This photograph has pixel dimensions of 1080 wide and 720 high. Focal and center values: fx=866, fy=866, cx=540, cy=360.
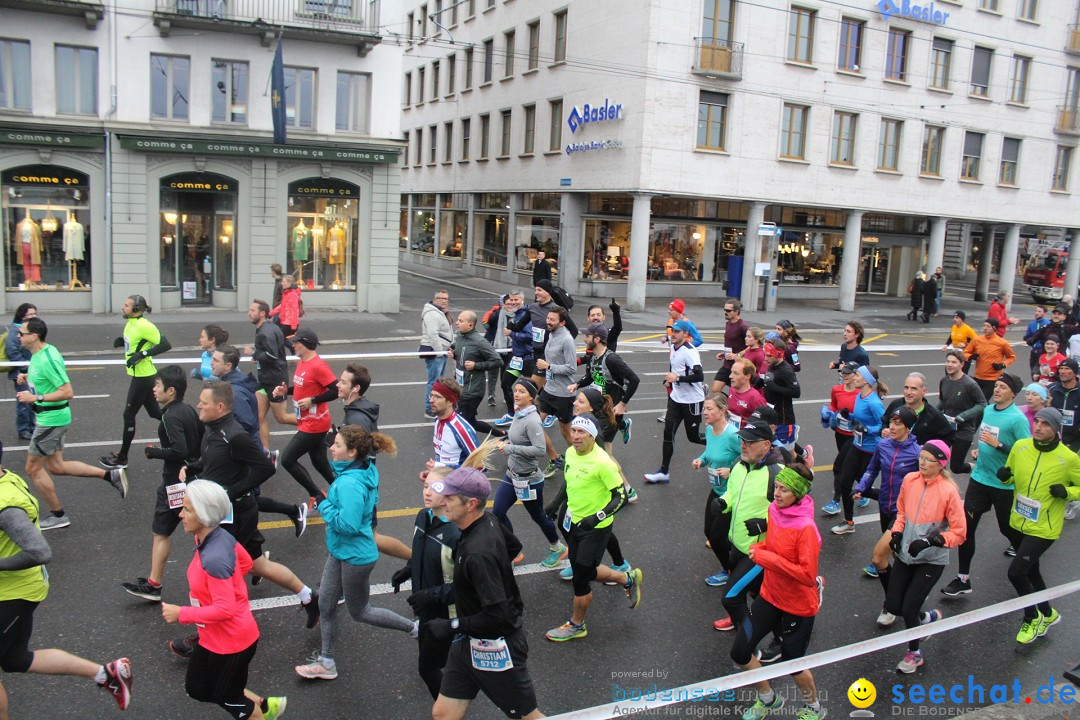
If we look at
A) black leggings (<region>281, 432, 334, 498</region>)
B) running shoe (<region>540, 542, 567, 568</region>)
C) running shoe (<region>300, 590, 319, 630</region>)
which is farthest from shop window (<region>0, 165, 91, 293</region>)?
running shoe (<region>300, 590, 319, 630</region>)

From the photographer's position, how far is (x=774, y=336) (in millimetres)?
9336

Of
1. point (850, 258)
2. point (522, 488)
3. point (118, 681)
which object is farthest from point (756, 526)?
point (850, 258)

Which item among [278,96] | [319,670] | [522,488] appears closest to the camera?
[319,670]

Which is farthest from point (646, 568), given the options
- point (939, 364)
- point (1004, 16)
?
point (1004, 16)

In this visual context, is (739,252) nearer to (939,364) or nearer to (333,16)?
(939,364)

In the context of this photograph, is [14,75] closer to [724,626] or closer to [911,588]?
[724,626]

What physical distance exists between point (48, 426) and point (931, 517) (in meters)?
7.32

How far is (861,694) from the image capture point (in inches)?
216

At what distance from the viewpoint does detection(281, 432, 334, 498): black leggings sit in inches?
315

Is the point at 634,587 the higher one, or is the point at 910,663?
the point at 634,587

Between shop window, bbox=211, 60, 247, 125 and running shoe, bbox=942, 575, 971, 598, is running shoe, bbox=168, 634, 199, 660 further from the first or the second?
shop window, bbox=211, 60, 247, 125

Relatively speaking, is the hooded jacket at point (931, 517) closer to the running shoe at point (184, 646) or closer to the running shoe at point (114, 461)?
the running shoe at point (184, 646)

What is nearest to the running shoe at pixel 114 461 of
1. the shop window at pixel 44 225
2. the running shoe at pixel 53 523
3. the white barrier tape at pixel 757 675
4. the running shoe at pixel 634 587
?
the running shoe at pixel 53 523

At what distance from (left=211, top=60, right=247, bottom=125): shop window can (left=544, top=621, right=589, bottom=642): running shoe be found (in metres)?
20.2
